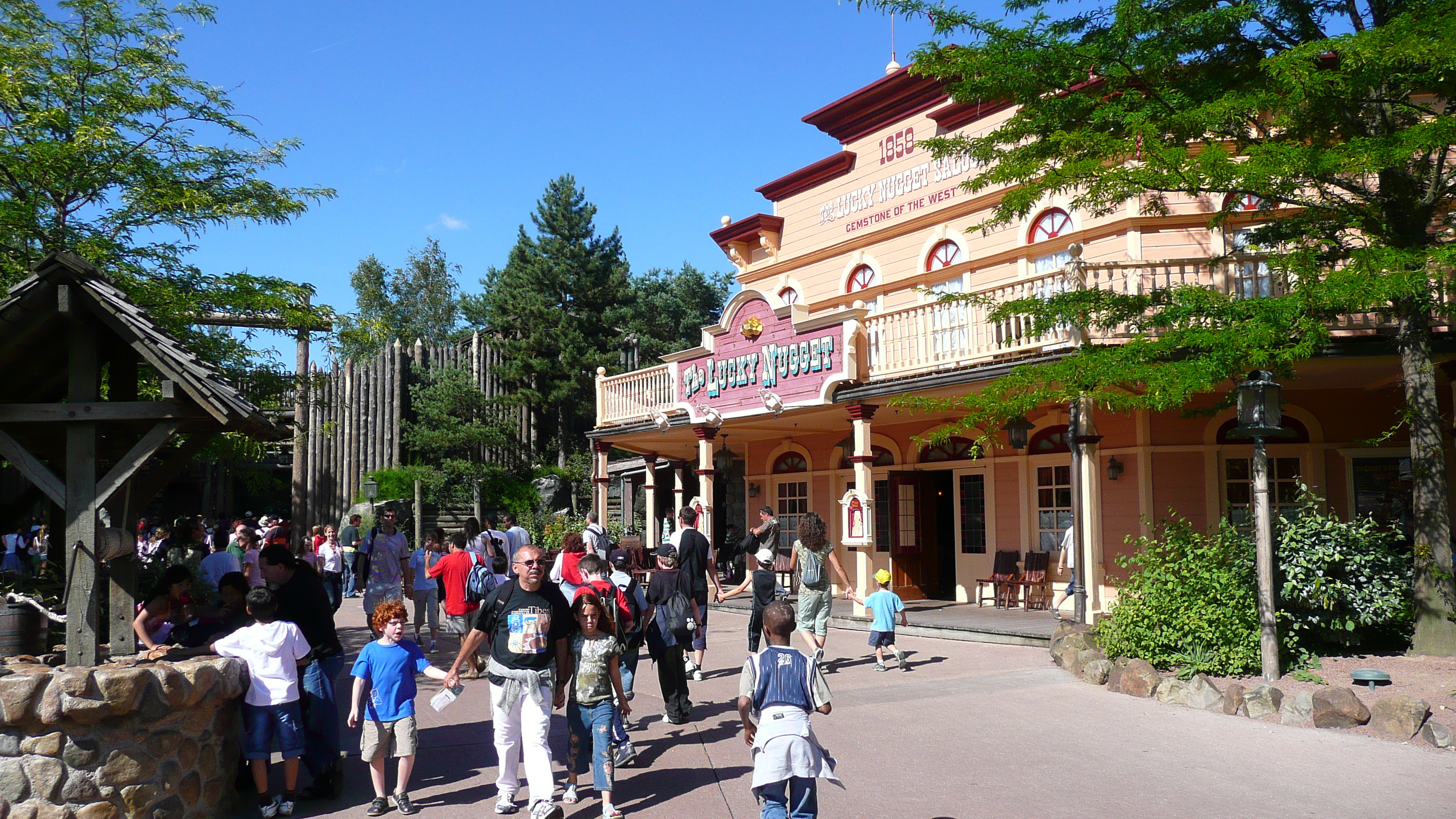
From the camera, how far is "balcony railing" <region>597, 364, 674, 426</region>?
19.0 m

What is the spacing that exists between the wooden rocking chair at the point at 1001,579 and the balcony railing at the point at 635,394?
6464mm

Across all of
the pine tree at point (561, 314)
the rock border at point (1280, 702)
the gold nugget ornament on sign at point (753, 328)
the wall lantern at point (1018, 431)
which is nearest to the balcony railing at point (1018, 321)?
the wall lantern at point (1018, 431)

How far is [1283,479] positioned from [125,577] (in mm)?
13940

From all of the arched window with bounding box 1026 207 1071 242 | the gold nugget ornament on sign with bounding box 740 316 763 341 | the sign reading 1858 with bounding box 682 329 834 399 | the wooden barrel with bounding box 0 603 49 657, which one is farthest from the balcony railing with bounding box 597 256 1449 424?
the wooden barrel with bounding box 0 603 49 657

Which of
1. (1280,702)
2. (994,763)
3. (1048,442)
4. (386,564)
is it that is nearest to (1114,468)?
(1048,442)

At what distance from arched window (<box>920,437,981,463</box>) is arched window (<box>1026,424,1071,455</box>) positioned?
1.13 meters

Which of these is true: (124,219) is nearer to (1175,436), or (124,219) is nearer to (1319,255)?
(1319,255)

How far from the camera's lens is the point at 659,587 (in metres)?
8.47

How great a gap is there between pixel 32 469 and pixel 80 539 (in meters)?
0.44

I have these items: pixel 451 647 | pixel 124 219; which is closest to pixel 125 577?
pixel 124 219

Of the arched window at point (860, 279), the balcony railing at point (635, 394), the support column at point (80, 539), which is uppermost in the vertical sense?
the arched window at point (860, 279)

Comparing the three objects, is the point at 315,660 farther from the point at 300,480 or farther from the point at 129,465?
the point at 300,480

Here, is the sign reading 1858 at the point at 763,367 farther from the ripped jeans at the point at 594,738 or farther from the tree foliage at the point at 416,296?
the tree foliage at the point at 416,296

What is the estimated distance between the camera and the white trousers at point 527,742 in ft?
18.2
